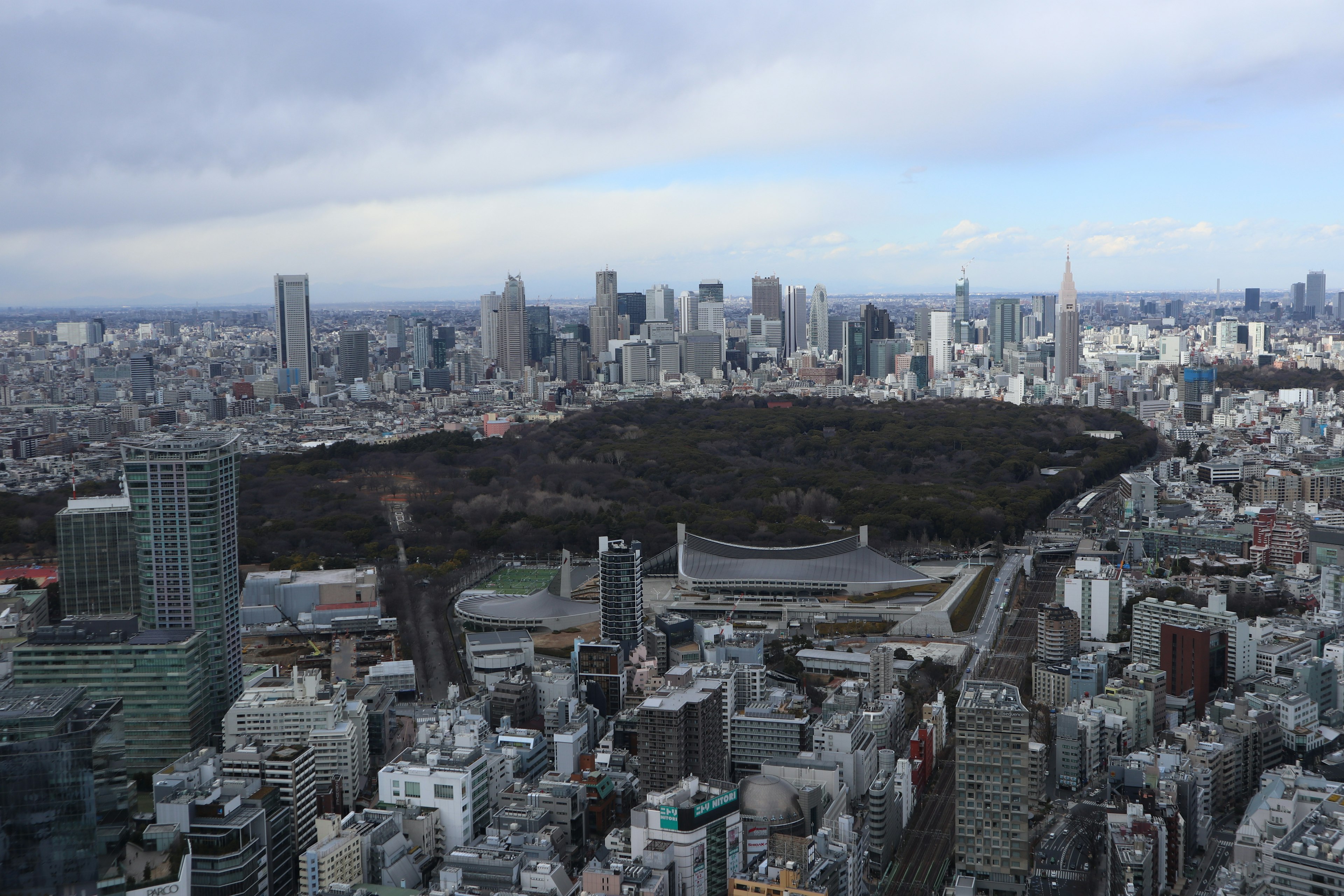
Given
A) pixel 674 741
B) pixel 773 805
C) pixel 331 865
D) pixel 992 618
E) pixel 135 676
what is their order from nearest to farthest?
pixel 331 865
pixel 773 805
pixel 674 741
pixel 135 676
pixel 992 618

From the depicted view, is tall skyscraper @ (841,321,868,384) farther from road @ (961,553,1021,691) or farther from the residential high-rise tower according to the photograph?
road @ (961,553,1021,691)

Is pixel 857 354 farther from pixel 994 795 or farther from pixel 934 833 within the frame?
pixel 994 795

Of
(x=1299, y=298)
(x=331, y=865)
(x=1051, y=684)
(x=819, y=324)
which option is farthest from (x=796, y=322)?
(x=331, y=865)

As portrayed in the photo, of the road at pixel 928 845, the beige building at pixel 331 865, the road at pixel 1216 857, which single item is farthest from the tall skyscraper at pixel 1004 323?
the beige building at pixel 331 865

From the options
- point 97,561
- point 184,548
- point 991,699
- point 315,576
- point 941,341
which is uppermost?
point 941,341

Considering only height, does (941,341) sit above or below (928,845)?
above

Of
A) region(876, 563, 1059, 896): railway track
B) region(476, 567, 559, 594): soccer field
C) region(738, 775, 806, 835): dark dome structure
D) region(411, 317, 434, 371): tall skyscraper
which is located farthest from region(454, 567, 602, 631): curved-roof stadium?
region(411, 317, 434, 371): tall skyscraper
